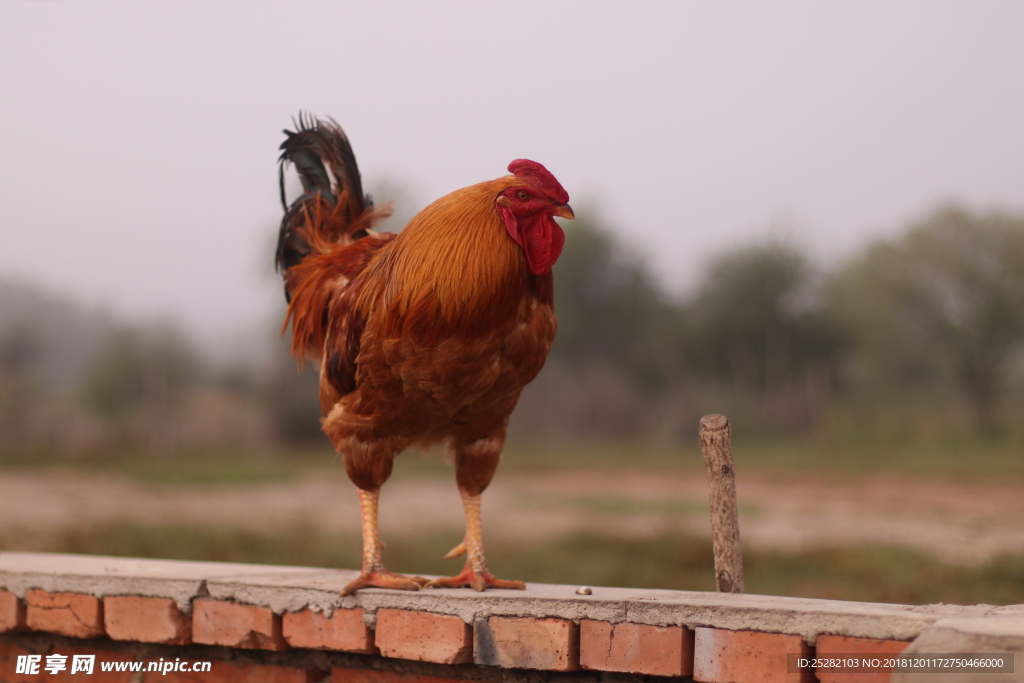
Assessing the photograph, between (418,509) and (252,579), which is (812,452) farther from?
A: (252,579)

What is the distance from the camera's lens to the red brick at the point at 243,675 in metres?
2.78

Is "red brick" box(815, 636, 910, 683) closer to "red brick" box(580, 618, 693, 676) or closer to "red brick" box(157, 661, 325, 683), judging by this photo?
"red brick" box(580, 618, 693, 676)

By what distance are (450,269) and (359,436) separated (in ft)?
2.17

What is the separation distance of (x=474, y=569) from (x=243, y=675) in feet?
2.73

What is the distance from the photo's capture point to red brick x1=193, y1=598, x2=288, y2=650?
2740 millimetres

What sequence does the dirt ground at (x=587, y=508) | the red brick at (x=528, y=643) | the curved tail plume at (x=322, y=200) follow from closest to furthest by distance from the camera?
the red brick at (x=528, y=643), the curved tail plume at (x=322, y=200), the dirt ground at (x=587, y=508)

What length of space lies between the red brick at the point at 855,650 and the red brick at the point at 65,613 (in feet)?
7.64

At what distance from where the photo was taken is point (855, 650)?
1984mm

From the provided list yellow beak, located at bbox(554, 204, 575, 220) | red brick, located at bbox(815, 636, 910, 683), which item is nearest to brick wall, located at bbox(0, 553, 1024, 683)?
red brick, located at bbox(815, 636, 910, 683)

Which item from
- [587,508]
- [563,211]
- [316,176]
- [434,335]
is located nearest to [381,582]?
[434,335]

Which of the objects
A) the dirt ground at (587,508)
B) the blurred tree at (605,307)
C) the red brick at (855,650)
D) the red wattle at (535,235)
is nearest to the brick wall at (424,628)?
the red brick at (855,650)

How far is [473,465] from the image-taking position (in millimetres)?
2957

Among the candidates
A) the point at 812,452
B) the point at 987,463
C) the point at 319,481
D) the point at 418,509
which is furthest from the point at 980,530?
the point at 319,481

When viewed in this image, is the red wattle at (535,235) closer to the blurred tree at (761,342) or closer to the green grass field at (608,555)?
the green grass field at (608,555)
